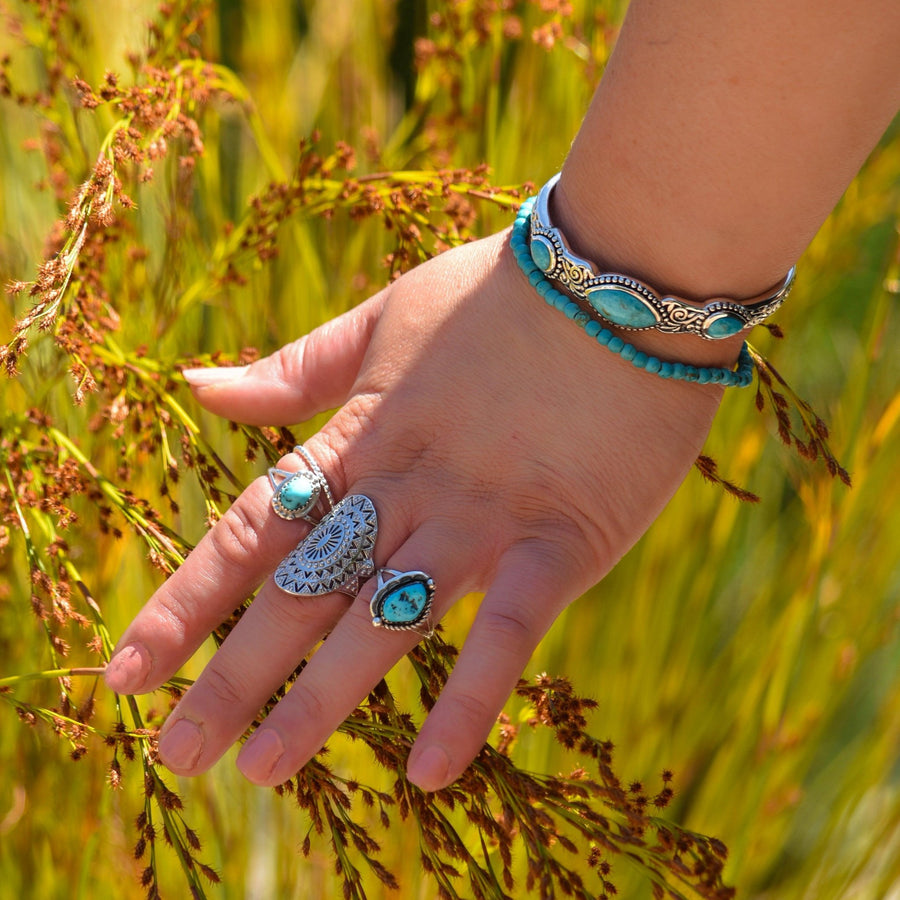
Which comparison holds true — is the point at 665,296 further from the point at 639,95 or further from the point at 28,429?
the point at 28,429

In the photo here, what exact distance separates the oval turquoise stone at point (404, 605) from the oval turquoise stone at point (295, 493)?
11 centimetres

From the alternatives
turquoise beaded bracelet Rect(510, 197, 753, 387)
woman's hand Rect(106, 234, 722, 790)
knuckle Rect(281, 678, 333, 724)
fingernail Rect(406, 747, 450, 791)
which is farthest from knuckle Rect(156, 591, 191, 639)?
turquoise beaded bracelet Rect(510, 197, 753, 387)

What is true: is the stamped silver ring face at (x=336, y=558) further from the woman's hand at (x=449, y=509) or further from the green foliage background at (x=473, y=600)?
the green foliage background at (x=473, y=600)

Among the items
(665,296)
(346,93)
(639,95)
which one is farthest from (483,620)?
(346,93)

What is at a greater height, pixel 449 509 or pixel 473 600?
pixel 449 509

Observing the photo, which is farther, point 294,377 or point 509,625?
Answer: point 294,377

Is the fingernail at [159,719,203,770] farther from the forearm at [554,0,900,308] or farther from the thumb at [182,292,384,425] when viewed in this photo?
the forearm at [554,0,900,308]

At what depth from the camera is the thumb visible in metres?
0.85

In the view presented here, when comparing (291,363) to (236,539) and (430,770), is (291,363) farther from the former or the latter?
(430,770)

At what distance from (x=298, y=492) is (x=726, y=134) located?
0.40m

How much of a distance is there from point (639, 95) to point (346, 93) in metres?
0.78

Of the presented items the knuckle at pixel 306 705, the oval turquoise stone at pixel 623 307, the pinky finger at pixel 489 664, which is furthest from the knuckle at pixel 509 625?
the oval turquoise stone at pixel 623 307

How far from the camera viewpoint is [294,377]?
87 cm

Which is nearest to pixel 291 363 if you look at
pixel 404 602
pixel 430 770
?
pixel 404 602
